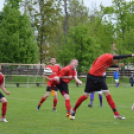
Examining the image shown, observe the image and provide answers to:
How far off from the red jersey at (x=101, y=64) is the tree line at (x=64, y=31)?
3040 cm

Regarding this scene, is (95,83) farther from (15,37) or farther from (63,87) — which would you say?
(15,37)

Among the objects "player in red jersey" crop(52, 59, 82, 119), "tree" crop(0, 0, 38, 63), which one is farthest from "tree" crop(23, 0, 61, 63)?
"player in red jersey" crop(52, 59, 82, 119)

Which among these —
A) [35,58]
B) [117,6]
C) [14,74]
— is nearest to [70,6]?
[117,6]

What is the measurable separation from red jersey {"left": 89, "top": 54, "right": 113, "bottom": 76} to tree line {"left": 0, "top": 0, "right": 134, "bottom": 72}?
30.4 metres

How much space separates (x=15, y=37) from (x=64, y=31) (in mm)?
9228

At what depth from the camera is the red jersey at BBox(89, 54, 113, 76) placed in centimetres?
847

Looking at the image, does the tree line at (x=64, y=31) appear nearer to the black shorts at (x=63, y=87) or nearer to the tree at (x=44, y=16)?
the tree at (x=44, y=16)

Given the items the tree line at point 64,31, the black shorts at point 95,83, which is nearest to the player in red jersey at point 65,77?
the black shorts at point 95,83

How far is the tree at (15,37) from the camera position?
3931 cm

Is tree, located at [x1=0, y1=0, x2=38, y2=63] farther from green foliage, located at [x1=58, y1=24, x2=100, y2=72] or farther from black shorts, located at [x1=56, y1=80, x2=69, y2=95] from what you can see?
black shorts, located at [x1=56, y1=80, x2=69, y2=95]

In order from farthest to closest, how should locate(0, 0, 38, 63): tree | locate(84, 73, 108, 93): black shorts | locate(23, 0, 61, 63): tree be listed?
locate(23, 0, 61, 63): tree < locate(0, 0, 38, 63): tree < locate(84, 73, 108, 93): black shorts

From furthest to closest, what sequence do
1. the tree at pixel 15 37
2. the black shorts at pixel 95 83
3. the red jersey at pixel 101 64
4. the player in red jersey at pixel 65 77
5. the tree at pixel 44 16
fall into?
the tree at pixel 44 16 → the tree at pixel 15 37 → the player in red jersey at pixel 65 77 → the black shorts at pixel 95 83 → the red jersey at pixel 101 64

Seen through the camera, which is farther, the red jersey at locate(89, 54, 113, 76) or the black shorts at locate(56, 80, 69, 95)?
the black shorts at locate(56, 80, 69, 95)

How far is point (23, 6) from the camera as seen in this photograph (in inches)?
1806
